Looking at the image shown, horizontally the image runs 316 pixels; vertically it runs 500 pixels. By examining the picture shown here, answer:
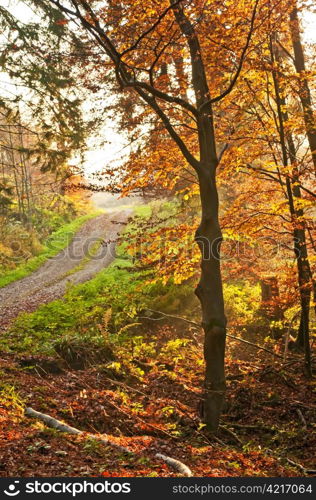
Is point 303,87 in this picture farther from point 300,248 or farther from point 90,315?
point 90,315

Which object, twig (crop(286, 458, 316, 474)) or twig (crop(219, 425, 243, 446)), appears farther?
twig (crop(219, 425, 243, 446))

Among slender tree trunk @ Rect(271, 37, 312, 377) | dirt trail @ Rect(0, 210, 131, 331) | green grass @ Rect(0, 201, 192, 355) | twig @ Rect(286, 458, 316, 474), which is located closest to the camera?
twig @ Rect(286, 458, 316, 474)

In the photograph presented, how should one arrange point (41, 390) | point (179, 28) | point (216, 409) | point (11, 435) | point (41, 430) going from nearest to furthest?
point (11, 435) → point (41, 430) → point (179, 28) → point (216, 409) → point (41, 390)

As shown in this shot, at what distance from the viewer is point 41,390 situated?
724cm

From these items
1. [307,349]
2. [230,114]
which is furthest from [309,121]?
[307,349]

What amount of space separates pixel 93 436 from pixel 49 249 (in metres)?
20.5

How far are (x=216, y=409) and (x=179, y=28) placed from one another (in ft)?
19.7

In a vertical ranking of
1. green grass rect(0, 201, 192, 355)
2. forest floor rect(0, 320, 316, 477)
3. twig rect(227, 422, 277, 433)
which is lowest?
twig rect(227, 422, 277, 433)

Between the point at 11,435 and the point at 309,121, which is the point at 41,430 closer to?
the point at 11,435

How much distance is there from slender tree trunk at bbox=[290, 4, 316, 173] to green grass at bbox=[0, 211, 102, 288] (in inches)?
542

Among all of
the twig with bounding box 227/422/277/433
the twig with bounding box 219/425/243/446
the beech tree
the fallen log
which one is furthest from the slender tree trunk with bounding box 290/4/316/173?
the fallen log

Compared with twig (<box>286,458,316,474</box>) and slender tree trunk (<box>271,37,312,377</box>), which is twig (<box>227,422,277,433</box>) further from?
slender tree trunk (<box>271,37,312,377</box>)

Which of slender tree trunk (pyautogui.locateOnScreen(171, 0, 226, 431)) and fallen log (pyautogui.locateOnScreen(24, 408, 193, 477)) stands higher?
slender tree trunk (pyautogui.locateOnScreen(171, 0, 226, 431))

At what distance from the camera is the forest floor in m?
4.82
